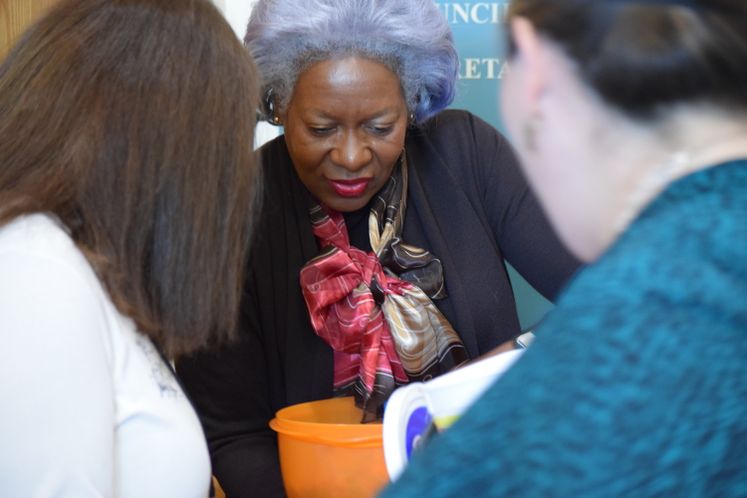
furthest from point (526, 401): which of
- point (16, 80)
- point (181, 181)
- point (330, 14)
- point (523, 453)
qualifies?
point (330, 14)

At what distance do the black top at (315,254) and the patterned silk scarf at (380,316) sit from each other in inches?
1.3

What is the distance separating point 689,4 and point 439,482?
12.5 inches

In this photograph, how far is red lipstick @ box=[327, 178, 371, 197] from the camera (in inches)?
68.7

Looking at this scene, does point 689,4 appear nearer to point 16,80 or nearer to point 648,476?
point 648,476

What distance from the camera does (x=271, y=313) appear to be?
5.47 ft

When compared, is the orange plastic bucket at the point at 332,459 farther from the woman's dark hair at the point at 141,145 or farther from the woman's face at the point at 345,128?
the woman's face at the point at 345,128

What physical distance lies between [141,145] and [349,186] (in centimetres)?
75

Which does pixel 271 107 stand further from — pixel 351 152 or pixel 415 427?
pixel 415 427

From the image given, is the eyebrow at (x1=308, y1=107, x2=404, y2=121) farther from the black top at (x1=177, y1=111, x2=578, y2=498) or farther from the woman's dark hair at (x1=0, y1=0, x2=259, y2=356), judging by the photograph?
the woman's dark hair at (x1=0, y1=0, x2=259, y2=356)

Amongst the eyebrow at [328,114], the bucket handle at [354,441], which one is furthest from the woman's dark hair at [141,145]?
the eyebrow at [328,114]

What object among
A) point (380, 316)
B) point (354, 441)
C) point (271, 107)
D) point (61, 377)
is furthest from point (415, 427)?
point (271, 107)

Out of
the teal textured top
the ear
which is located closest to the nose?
the ear

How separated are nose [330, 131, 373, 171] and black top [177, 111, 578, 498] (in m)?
0.10

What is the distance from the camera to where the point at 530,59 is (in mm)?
662
